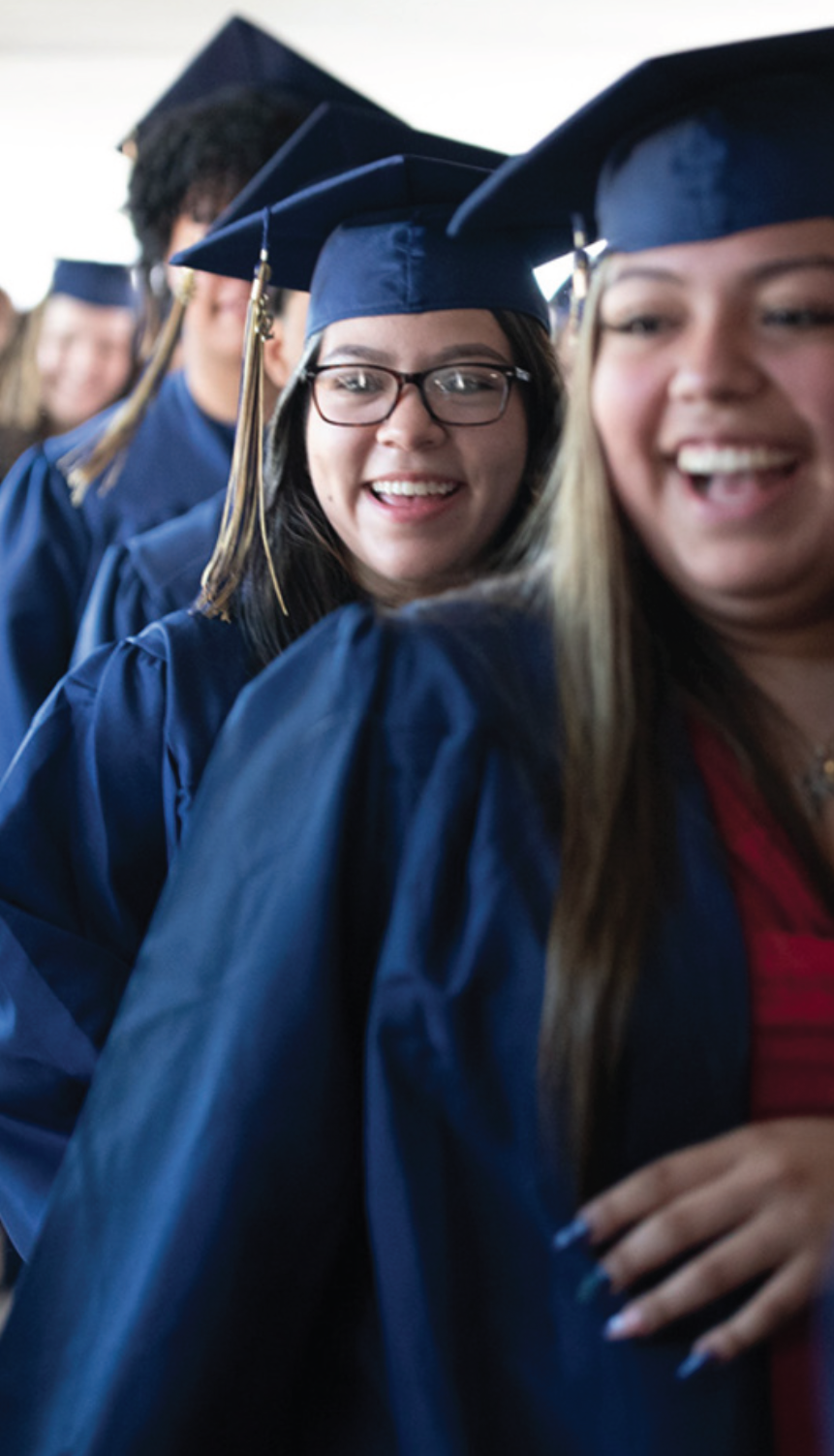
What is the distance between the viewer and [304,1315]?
3.17ft

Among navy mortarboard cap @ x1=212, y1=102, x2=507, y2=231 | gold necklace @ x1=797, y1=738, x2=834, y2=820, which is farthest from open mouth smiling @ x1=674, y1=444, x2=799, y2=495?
navy mortarboard cap @ x1=212, y1=102, x2=507, y2=231

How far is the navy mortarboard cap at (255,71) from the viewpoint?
3.07m

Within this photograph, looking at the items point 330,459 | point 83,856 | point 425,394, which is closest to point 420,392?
point 425,394

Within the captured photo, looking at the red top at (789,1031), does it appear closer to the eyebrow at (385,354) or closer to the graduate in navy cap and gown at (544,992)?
the graduate in navy cap and gown at (544,992)

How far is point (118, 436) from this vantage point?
301cm

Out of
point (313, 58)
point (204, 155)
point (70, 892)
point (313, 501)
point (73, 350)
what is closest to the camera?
point (70, 892)

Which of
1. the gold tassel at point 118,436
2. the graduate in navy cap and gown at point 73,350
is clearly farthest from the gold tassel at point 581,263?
the graduate in navy cap and gown at point 73,350

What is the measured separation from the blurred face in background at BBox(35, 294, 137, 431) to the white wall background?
267 centimetres

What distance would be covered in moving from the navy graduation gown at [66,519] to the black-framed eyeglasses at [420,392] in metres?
1.02

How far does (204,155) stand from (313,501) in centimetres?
130

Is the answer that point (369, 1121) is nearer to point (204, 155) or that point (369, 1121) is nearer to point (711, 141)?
point (711, 141)

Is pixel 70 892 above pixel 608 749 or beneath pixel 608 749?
beneath

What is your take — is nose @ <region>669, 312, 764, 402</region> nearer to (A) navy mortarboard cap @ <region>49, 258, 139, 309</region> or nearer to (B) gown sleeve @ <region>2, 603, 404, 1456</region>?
(B) gown sleeve @ <region>2, 603, 404, 1456</region>

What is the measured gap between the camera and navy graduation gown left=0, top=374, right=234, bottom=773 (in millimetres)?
2678
